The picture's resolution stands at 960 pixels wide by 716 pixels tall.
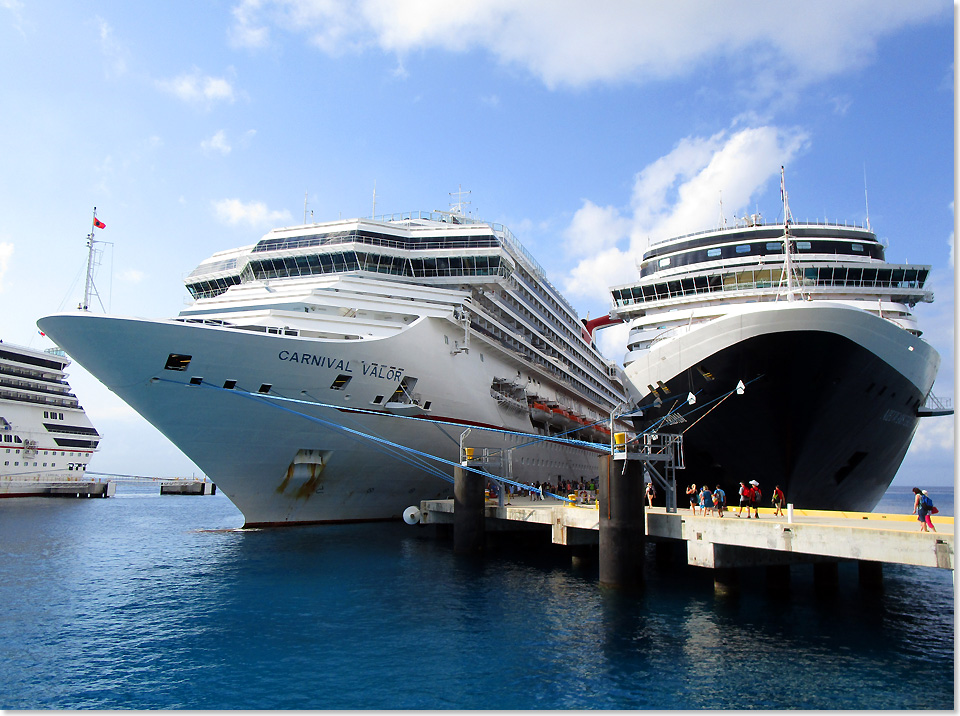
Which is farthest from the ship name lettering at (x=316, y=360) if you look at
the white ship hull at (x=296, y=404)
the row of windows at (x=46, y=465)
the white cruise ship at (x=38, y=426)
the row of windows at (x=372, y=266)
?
the row of windows at (x=46, y=465)

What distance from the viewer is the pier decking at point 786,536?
10.7 meters

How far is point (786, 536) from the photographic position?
12.8 metres

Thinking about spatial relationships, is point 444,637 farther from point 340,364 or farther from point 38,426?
point 38,426

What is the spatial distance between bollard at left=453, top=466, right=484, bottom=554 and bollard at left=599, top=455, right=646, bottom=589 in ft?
22.6

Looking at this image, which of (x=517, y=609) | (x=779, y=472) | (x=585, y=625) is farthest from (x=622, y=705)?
(x=779, y=472)

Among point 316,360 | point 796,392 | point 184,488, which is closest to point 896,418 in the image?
point 796,392

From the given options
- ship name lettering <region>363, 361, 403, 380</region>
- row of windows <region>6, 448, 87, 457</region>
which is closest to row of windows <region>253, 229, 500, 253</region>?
ship name lettering <region>363, 361, 403, 380</region>

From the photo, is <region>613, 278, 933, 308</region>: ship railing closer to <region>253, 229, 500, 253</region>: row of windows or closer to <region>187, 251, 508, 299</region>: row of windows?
<region>187, 251, 508, 299</region>: row of windows

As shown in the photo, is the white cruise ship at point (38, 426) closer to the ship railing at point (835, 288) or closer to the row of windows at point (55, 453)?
the row of windows at point (55, 453)

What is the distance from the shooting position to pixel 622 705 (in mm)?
9141

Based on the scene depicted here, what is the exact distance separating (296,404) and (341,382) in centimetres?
169

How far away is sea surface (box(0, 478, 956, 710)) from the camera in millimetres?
9523

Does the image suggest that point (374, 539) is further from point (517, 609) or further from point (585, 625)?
point (585, 625)

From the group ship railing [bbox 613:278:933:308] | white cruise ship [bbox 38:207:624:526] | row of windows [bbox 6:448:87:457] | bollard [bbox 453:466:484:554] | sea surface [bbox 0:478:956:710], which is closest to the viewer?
sea surface [bbox 0:478:956:710]
